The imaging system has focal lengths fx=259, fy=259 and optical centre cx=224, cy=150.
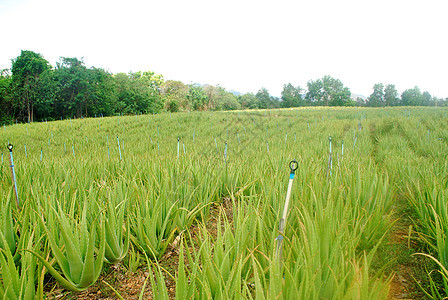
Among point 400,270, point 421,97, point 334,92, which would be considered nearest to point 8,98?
point 400,270

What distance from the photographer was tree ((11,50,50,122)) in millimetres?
28484

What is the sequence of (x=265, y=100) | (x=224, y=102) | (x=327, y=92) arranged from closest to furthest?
(x=224, y=102), (x=265, y=100), (x=327, y=92)

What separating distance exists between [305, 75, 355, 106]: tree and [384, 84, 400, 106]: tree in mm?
7238

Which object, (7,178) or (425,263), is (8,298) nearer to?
(425,263)

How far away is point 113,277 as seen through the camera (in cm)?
160

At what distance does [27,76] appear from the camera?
1157 inches

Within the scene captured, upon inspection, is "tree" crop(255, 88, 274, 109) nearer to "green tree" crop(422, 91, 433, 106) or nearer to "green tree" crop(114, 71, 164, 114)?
"green tree" crop(114, 71, 164, 114)

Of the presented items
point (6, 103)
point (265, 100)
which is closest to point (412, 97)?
point (265, 100)

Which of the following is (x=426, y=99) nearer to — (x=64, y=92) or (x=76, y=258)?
(x=64, y=92)

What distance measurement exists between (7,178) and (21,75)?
3489 centimetres

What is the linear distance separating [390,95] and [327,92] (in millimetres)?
14725

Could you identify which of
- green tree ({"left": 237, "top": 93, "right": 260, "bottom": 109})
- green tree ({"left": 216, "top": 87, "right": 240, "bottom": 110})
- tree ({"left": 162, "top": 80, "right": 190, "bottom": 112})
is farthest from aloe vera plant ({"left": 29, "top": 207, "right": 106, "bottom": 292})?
green tree ({"left": 237, "top": 93, "right": 260, "bottom": 109})

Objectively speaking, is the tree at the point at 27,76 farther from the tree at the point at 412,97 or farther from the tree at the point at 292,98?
the tree at the point at 412,97

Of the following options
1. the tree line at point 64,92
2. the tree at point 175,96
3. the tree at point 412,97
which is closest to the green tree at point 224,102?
the tree at point 175,96
